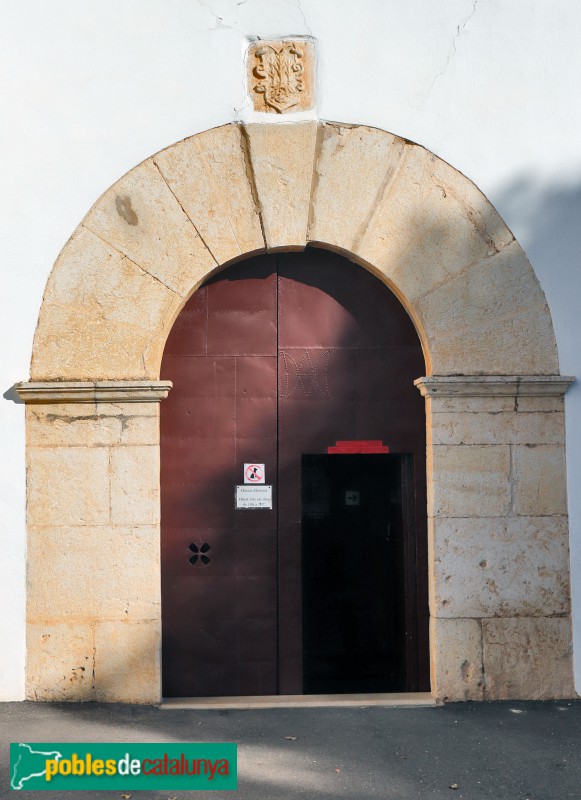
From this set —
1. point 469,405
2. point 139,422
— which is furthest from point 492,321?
point 139,422

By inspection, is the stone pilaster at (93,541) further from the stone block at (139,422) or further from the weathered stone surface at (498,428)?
the weathered stone surface at (498,428)

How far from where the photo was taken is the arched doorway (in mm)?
6477

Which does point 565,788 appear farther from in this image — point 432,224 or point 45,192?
point 45,192

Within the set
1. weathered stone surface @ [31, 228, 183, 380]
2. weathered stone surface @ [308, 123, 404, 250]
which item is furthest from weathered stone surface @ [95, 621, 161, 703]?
weathered stone surface @ [308, 123, 404, 250]

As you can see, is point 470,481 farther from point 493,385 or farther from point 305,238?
point 305,238

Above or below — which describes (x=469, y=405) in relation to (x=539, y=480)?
above

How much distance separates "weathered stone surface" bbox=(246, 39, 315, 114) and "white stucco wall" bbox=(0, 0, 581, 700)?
9 cm

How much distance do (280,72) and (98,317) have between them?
2.08 meters

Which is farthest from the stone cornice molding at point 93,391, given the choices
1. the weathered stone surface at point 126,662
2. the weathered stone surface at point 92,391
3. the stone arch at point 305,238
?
the weathered stone surface at point 126,662

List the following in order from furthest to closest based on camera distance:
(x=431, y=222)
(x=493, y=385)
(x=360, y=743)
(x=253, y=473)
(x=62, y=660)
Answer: (x=253, y=473)
(x=431, y=222)
(x=493, y=385)
(x=62, y=660)
(x=360, y=743)

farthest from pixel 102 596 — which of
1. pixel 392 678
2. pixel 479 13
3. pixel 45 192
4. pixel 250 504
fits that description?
pixel 479 13

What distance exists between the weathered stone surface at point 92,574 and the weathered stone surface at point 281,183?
2.17m

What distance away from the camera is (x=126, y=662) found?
20.1ft

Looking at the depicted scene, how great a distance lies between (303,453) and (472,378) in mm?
1272
